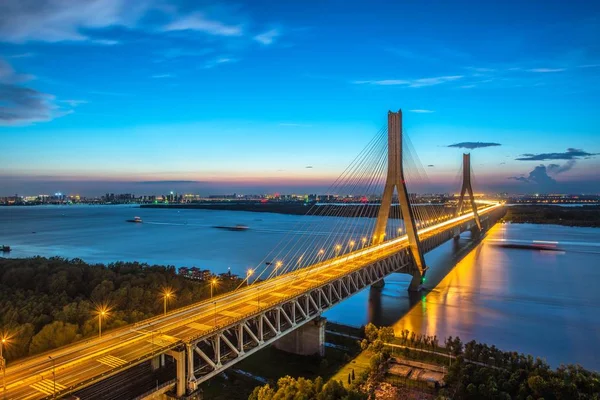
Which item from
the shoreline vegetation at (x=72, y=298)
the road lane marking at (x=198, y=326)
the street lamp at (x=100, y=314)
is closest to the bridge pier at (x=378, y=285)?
the shoreline vegetation at (x=72, y=298)

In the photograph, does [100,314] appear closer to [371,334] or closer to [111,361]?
[111,361]

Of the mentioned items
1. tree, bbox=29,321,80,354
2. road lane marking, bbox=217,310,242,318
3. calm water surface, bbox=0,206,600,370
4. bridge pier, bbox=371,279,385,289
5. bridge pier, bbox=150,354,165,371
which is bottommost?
calm water surface, bbox=0,206,600,370

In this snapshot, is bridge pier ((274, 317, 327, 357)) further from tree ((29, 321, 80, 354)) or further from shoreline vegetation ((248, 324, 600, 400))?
tree ((29, 321, 80, 354))

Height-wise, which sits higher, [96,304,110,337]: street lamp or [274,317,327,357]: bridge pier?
[96,304,110,337]: street lamp

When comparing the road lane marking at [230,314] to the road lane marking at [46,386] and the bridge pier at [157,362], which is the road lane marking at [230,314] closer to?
the bridge pier at [157,362]

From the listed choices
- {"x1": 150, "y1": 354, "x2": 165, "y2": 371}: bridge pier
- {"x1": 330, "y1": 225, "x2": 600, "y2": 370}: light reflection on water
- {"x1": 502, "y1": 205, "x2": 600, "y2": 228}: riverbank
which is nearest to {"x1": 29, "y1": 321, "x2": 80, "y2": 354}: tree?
{"x1": 150, "y1": 354, "x2": 165, "y2": 371}: bridge pier

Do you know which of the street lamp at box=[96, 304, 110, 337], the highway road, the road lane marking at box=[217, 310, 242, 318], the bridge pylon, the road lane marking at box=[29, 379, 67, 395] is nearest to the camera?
the road lane marking at box=[29, 379, 67, 395]
